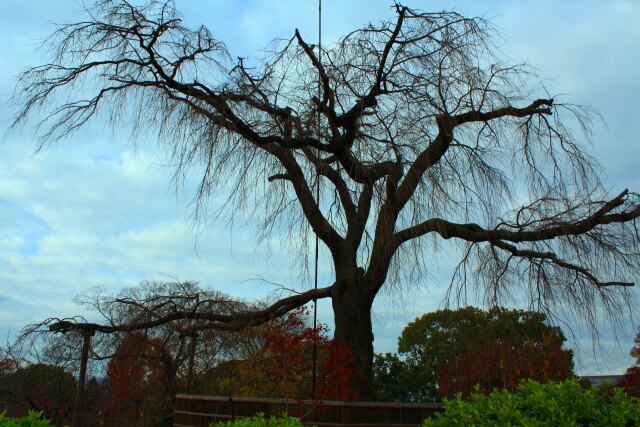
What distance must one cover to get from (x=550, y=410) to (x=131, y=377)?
12.6 metres

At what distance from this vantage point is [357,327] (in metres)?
8.86

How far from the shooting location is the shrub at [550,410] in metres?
3.24

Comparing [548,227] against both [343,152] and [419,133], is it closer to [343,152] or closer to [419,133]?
[419,133]

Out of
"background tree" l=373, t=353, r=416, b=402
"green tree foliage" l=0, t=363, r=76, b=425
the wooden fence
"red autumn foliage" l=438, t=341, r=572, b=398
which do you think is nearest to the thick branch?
the wooden fence

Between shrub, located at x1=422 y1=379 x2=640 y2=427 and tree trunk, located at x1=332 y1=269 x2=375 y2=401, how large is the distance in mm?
4878

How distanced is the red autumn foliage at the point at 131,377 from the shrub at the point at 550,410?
6624 mm

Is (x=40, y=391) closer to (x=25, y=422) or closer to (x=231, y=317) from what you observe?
(x=231, y=317)

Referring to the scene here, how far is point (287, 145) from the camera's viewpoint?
277 inches

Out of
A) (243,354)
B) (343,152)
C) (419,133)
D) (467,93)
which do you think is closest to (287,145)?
(343,152)

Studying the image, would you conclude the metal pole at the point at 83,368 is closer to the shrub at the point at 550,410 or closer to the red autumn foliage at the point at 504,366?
the red autumn foliage at the point at 504,366

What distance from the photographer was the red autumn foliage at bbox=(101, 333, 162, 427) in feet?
30.9

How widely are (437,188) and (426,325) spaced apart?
75.8 ft

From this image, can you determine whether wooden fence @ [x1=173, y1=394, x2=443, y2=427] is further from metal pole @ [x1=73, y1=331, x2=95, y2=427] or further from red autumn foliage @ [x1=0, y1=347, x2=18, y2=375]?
red autumn foliage @ [x1=0, y1=347, x2=18, y2=375]

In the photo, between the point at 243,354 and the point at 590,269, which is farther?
the point at 243,354
